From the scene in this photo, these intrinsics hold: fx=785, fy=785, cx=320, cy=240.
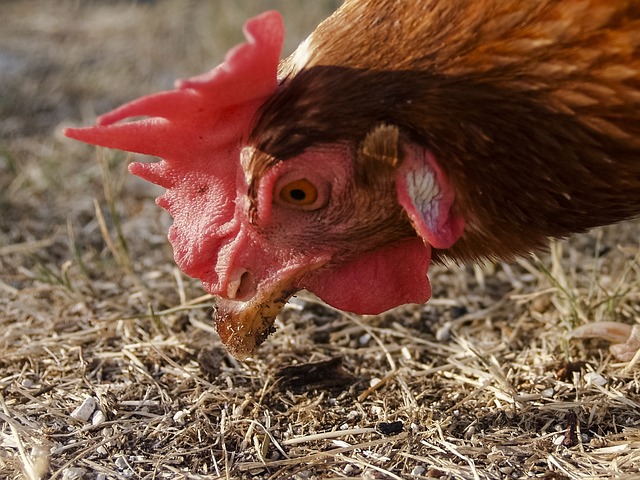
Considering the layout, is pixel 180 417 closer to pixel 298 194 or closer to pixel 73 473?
pixel 73 473

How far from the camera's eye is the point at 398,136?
6.29ft

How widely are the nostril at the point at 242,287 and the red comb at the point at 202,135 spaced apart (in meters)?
0.05

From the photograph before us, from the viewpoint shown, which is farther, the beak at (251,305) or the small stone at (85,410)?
the small stone at (85,410)

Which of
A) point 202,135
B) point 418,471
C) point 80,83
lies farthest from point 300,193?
point 80,83

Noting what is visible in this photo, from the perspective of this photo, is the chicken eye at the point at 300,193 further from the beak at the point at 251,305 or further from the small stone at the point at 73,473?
the small stone at the point at 73,473

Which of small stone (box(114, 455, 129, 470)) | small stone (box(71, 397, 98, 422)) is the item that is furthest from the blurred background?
small stone (box(114, 455, 129, 470))

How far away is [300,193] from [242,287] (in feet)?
1.04

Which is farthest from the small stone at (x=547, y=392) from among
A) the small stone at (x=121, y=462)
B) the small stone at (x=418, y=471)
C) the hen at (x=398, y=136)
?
the small stone at (x=121, y=462)

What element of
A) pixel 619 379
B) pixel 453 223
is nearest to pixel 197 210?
pixel 453 223

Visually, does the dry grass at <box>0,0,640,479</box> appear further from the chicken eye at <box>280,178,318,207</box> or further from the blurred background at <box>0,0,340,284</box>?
the chicken eye at <box>280,178,318,207</box>

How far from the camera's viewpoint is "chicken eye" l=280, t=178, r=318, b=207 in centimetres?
199

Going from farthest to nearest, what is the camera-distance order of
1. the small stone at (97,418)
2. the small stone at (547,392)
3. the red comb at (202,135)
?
the small stone at (547,392), the small stone at (97,418), the red comb at (202,135)

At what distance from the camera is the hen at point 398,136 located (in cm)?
187

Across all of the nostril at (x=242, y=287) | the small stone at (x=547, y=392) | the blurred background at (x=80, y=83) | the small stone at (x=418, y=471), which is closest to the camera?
the nostril at (x=242, y=287)
